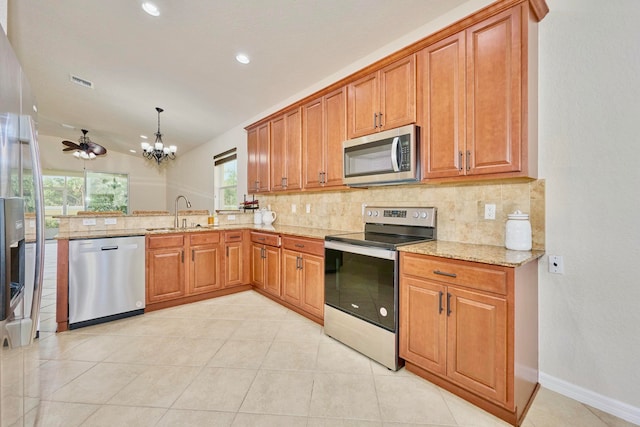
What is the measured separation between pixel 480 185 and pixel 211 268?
10.3 feet

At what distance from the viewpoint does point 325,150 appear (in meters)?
3.03

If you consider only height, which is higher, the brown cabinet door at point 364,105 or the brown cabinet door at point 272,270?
the brown cabinet door at point 364,105

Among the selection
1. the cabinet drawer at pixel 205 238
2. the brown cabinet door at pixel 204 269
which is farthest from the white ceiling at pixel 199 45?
the brown cabinet door at pixel 204 269

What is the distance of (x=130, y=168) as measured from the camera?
29.0 ft

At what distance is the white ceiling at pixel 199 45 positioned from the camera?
7.39 feet

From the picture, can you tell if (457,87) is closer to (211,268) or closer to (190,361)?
(190,361)

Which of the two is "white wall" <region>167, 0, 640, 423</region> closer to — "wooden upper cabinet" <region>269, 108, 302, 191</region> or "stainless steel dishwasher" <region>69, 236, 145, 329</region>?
"wooden upper cabinet" <region>269, 108, 302, 191</region>

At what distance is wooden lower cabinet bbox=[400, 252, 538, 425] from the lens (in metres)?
1.50

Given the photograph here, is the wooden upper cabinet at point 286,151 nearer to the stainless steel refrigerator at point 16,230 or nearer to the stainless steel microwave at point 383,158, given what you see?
the stainless steel microwave at point 383,158

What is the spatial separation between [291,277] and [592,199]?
256 cm

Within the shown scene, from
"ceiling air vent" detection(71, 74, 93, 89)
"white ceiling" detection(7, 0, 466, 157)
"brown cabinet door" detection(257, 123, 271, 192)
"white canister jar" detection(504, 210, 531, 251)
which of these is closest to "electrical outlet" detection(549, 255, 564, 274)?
"white canister jar" detection(504, 210, 531, 251)

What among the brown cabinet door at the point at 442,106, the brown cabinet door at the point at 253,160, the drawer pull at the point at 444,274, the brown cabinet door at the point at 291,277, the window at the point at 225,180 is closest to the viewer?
the drawer pull at the point at 444,274

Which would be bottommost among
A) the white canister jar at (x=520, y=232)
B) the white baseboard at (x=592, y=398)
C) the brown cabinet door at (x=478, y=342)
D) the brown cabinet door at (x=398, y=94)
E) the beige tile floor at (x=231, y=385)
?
the beige tile floor at (x=231, y=385)

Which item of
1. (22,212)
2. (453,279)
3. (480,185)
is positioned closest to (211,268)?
(22,212)
